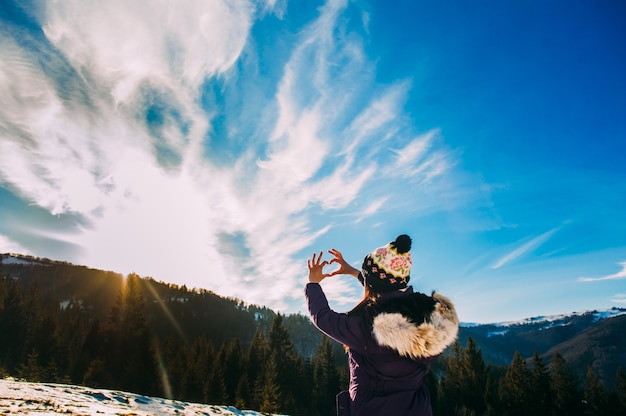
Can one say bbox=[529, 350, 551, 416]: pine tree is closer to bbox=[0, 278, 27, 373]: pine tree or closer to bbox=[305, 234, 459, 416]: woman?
bbox=[305, 234, 459, 416]: woman

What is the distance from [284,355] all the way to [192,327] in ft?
310

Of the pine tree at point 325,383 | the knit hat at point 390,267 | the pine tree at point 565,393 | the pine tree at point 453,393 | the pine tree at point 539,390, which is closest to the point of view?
the knit hat at point 390,267

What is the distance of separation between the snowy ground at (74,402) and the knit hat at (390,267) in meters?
3.87

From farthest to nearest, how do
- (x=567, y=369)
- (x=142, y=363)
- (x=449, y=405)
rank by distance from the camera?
1. (x=449, y=405)
2. (x=567, y=369)
3. (x=142, y=363)

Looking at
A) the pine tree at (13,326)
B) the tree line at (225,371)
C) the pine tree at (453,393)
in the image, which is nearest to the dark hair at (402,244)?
the tree line at (225,371)

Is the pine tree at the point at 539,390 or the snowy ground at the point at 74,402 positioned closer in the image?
the snowy ground at the point at 74,402

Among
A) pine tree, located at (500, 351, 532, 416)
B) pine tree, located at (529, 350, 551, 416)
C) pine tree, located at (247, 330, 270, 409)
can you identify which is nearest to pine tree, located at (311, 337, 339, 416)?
pine tree, located at (247, 330, 270, 409)

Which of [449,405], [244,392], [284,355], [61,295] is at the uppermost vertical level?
[61,295]

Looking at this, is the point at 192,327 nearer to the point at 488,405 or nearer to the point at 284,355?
the point at 284,355

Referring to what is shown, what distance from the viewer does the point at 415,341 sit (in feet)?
9.02

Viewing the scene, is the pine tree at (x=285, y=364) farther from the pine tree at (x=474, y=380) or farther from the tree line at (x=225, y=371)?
the pine tree at (x=474, y=380)

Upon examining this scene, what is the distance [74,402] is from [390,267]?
4.53 metres

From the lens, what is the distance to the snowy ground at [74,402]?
370cm

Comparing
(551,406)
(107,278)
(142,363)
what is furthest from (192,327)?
(551,406)
